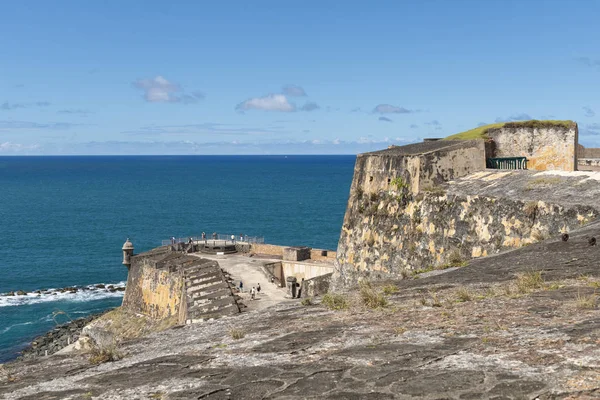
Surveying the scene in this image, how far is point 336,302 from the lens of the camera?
10758mm

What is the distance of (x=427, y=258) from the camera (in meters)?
21.0

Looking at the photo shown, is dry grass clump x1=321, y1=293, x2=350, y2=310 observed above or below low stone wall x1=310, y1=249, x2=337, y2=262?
above

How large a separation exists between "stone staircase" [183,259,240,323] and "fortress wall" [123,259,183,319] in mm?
1377

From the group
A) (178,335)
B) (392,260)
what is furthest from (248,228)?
(178,335)

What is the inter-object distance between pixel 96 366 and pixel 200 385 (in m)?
2.51

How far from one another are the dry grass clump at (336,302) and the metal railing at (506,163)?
53.8 ft

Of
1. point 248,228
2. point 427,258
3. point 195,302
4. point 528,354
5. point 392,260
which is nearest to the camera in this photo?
point 528,354

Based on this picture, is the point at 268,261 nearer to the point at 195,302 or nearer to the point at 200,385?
the point at 195,302

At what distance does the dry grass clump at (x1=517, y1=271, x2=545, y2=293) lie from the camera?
9.73 m

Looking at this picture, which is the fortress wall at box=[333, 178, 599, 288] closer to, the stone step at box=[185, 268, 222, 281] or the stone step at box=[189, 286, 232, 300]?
the stone step at box=[189, 286, 232, 300]

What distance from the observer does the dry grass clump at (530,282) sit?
9730 millimetres

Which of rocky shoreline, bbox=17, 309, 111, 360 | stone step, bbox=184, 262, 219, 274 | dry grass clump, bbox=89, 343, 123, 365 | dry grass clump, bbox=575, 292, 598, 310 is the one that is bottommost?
rocky shoreline, bbox=17, 309, 111, 360

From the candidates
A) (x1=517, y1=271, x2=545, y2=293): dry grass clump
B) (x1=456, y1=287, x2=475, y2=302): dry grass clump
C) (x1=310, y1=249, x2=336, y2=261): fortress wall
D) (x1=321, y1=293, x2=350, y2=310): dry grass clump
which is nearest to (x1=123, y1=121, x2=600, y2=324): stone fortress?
(x1=321, y1=293, x2=350, y2=310): dry grass clump

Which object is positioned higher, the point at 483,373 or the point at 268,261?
the point at 483,373
